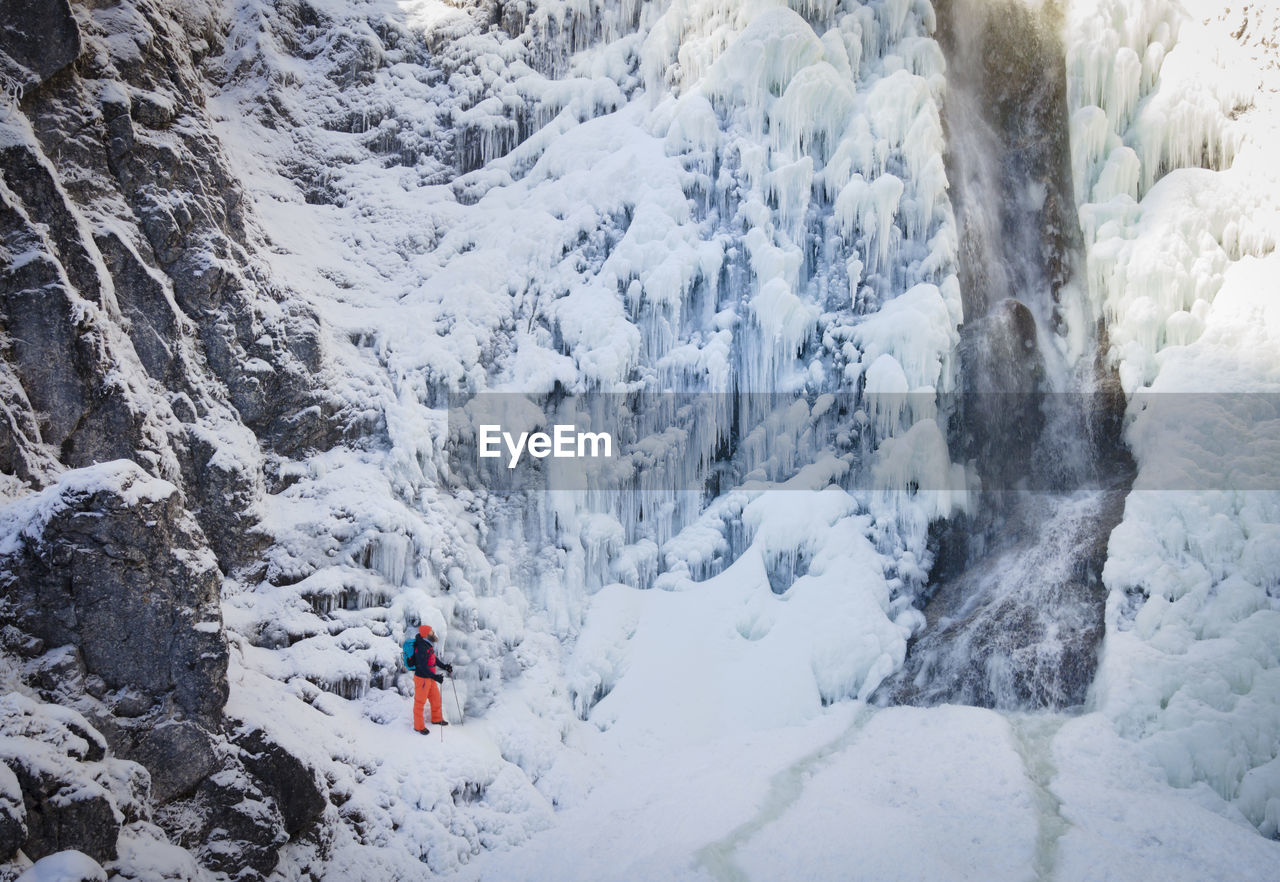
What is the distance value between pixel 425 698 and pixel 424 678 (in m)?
0.27

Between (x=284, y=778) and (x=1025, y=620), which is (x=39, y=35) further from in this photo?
(x=1025, y=620)

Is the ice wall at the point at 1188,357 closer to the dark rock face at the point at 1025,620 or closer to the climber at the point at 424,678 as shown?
the dark rock face at the point at 1025,620

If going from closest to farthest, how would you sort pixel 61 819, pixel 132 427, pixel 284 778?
pixel 61 819 < pixel 284 778 < pixel 132 427

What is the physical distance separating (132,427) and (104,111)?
408 centimetres

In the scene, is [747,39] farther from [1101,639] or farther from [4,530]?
[4,530]

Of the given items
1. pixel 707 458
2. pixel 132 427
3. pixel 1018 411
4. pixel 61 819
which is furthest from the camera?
pixel 707 458

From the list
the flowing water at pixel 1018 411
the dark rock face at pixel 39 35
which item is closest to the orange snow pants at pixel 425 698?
the flowing water at pixel 1018 411

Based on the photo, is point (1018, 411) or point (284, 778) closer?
point (284, 778)

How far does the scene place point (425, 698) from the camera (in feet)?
31.8

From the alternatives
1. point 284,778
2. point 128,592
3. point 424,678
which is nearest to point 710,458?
point 424,678

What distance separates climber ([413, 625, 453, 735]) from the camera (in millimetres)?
9547

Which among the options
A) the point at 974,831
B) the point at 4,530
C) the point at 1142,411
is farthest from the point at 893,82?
the point at 4,530

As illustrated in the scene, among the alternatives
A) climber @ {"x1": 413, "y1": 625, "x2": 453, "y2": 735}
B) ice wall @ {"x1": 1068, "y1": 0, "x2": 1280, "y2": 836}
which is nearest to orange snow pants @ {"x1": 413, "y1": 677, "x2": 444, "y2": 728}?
climber @ {"x1": 413, "y1": 625, "x2": 453, "y2": 735}

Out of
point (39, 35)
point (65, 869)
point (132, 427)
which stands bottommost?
point (65, 869)
